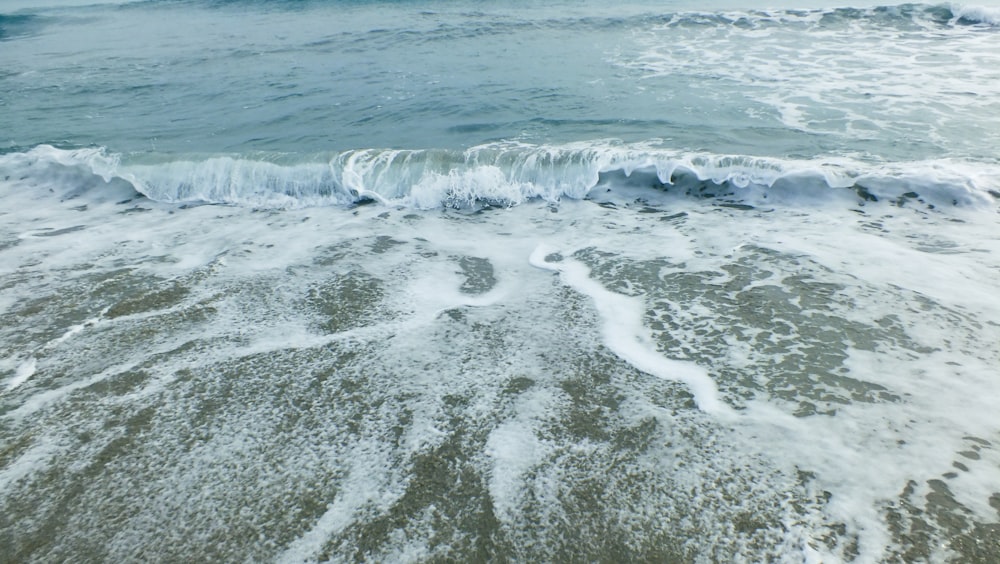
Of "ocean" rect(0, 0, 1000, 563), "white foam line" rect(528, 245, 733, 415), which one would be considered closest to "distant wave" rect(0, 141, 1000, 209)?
"ocean" rect(0, 0, 1000, 563)

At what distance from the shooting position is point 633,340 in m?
3.45

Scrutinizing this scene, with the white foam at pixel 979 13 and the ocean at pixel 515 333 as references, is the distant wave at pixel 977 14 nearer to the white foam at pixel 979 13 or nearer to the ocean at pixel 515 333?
the white foam at pixel 979 13

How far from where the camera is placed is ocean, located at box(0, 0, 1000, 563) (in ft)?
7.46

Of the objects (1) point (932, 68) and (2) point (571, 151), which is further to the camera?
(1) point (932, 68)

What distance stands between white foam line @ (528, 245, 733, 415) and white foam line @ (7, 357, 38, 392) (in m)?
3.25

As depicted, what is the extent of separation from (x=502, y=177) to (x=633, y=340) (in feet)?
11.6

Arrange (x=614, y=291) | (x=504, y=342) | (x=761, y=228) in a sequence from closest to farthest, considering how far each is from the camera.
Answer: (x=504, y=342) → (x=614, y=291) → (x=761, y=228)

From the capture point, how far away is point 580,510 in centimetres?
229

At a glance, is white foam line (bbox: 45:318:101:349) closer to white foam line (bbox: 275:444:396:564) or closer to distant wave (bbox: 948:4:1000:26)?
white foam line (bbox: 275:444:396:564)

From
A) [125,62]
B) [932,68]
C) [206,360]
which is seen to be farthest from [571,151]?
[125,62]

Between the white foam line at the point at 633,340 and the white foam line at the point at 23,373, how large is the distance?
3.25m

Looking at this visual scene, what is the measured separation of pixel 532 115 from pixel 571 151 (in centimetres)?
207

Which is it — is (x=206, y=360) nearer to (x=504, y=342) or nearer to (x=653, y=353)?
(x=504, y=342)

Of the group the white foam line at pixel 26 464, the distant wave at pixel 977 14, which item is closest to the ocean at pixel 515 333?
the white foam line at pixel 26 464
